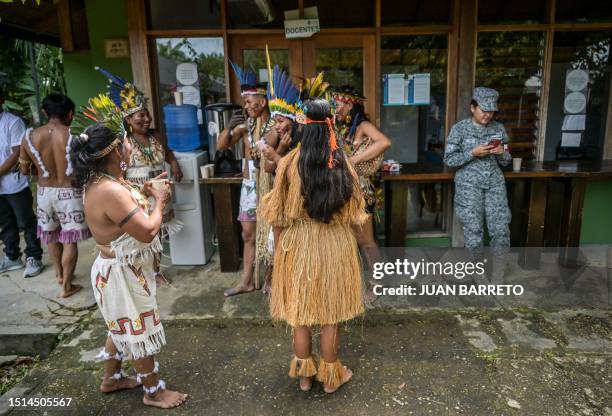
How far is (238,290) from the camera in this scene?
3.89 metres

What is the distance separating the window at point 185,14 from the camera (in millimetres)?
4504

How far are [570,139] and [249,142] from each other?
3.61 meters

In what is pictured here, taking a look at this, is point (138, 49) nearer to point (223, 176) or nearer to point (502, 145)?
point (223, 176)

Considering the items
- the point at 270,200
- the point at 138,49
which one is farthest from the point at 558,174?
the point at 138,49

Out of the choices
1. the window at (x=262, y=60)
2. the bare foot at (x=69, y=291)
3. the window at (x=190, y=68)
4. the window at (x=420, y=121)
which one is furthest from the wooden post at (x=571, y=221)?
the bare foot at (x=69, y=291)

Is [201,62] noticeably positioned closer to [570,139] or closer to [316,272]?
[316,272]

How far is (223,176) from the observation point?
4.25 meters

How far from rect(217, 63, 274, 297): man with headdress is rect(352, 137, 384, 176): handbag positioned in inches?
30.3

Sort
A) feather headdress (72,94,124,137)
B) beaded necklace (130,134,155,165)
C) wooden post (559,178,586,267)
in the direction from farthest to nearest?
wooden post (559,178,586,267) < beaded necklace (130,134,155,165) < feather headdress (72,94,124,137)

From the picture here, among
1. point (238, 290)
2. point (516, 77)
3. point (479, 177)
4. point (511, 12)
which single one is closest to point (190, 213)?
point (238, 290)

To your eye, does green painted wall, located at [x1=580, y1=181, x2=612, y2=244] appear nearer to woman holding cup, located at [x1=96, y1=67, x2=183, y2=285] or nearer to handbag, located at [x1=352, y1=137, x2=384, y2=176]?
handbag, located at [x1=352, y1=137, x2=384, y2=176]

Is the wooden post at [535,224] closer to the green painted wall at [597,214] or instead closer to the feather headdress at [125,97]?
the green painted wall at [597,214]

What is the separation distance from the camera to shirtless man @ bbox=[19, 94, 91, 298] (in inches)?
149

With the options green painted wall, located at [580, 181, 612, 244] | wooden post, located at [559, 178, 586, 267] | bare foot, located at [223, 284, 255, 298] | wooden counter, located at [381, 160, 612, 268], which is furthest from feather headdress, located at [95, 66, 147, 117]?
green painted wall, located at [580, 181, 612, 244]
